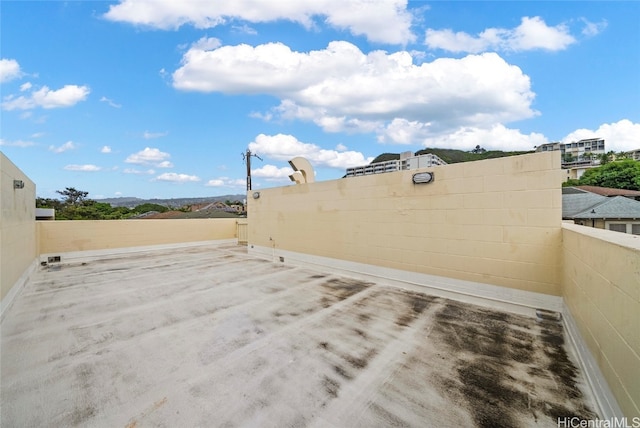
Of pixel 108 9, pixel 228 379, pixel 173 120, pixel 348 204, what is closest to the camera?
pixel 228 379

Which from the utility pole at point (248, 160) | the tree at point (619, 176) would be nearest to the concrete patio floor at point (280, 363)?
the utility pole at point (248, 160)

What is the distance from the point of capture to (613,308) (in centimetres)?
170

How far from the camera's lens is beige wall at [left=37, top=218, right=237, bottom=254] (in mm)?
9242

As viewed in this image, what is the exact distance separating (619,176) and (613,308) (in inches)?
1659

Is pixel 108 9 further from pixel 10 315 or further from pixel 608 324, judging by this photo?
pixel 608 324

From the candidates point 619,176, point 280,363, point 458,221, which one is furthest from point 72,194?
point 619,176

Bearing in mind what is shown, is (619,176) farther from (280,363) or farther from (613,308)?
(280,363)

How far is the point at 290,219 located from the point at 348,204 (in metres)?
2.56

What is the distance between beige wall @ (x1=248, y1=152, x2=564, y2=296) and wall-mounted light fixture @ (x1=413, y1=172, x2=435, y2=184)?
0.09 m

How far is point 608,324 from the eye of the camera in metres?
Answer: 1.81

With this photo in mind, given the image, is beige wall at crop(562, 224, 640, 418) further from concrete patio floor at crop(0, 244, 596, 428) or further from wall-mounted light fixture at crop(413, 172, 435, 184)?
wall-mounted light fixture at crop(413, 172, 435, 184)

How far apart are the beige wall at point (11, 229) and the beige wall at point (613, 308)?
731 centimetres

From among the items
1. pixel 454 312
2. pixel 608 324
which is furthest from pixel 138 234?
pixel 608 324

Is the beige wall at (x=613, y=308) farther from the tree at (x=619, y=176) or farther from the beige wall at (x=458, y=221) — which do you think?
the tree at (x=619, y=176)
